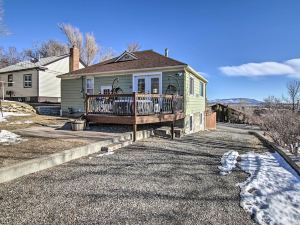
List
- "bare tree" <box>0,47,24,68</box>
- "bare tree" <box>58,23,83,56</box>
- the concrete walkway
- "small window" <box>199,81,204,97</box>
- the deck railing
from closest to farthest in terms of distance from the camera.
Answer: the concrete walkway
the deck railing
"small window" <box>199,81,204,97</box>
"bare tree" <box>58,23,83,56</box>
"bare tree" <box>0,47,24,68</box>

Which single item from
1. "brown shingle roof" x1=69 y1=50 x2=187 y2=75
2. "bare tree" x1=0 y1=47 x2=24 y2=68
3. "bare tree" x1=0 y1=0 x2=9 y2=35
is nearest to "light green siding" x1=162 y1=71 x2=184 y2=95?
"brown shingle roof" x1=69 y1=50 x2=187 y2=75

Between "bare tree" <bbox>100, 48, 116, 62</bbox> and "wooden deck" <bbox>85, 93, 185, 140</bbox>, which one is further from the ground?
"bare tree" <bbox>100, 48, 116, 62</bbox>

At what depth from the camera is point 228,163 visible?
6180 mm

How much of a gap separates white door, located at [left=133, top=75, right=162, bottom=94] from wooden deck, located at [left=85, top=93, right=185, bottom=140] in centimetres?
252

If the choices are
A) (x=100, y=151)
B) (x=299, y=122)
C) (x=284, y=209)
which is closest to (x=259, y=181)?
(x=284, y=209)

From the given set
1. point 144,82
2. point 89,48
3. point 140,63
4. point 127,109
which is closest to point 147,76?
point 144,82

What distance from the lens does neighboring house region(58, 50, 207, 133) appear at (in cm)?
1212

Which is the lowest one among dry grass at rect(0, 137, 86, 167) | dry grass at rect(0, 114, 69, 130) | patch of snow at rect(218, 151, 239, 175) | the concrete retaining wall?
patch of snow at rect(218, 151, 239, 175)

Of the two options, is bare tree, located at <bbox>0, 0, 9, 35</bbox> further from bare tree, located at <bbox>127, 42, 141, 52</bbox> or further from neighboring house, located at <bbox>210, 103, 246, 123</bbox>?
bare tree, located at <bbox>127, 42, 141, 52</bbox>

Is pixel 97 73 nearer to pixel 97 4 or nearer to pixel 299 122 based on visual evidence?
pixel 97 4

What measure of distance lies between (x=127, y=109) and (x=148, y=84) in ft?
15.1

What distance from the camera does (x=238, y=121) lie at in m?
31.6

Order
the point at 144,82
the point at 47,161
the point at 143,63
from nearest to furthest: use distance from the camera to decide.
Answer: the point at 47,161 → the point at 144,82 → the point at 143,63

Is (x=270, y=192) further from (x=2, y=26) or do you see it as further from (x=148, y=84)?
(x=2, y=26)
